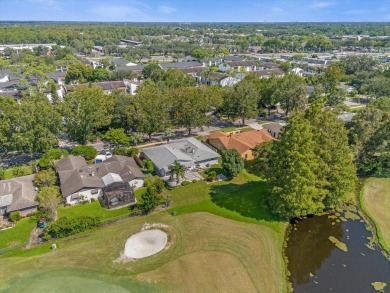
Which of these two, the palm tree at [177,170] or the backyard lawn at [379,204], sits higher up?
the palm tree at [177,170]

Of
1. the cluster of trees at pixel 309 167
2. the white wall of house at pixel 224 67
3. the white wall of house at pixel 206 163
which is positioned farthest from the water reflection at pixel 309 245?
the white wall of house at pixel 224 67

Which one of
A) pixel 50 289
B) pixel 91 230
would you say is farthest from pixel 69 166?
pixel 50 289

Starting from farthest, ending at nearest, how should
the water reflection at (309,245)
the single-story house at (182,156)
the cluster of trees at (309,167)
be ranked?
1. the single-story house at (182,156)
2. the cluster of trees at (309,167)
3. the water reflection at (309,245)

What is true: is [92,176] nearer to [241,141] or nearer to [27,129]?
[27,129]

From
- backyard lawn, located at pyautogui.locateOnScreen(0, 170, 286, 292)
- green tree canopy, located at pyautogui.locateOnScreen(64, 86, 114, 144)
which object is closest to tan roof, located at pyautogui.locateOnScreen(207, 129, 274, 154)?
backyard lawn, located at pyautogui.locateOnScreen(0, 170, 286, 292)

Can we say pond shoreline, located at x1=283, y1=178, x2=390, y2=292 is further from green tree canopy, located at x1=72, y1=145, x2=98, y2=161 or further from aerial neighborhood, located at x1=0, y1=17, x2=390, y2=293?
green tree canopy, located at x1=72, y1=145, x2=98, y2=161

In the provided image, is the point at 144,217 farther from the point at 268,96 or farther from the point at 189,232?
the point at 268,96

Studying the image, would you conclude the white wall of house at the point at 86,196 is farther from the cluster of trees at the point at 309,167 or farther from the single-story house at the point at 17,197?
the cluster of trees at the point at 309,167
